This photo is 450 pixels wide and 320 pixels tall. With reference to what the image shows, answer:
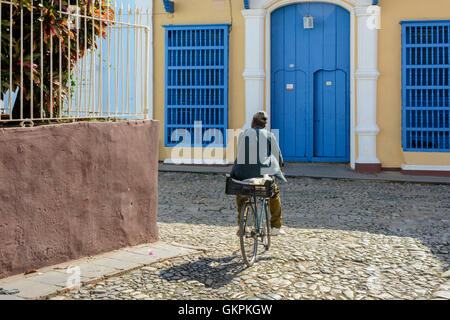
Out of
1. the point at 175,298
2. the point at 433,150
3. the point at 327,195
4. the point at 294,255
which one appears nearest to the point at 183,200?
the point at 327,195

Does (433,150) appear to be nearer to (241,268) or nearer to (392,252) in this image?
(392,252)

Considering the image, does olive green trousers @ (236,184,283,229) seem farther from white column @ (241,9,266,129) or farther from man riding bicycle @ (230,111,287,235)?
white column @ (241,9,266,129)

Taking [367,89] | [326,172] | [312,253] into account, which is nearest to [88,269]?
[312,253]

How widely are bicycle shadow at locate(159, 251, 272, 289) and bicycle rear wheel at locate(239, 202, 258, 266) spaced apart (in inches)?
4.4

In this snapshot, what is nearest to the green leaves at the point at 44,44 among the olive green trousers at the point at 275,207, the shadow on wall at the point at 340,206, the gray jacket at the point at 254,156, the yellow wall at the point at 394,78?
the gray jacket at the point at 254,156

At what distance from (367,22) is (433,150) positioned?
298 cm

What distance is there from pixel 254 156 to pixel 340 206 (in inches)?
129

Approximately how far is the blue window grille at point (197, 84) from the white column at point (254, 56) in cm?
46

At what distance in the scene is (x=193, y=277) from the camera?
5113 mm

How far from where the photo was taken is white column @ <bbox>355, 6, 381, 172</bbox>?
12320 millimetres

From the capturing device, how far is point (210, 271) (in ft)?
17.4

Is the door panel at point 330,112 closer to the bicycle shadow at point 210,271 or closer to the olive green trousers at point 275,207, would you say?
the olive green trousers at point 275,207
